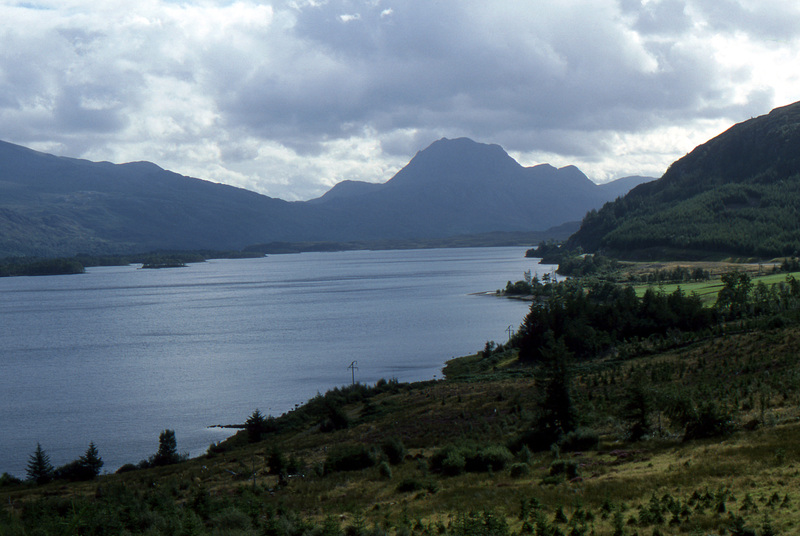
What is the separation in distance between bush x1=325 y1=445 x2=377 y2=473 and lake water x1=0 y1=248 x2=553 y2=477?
1906 cm

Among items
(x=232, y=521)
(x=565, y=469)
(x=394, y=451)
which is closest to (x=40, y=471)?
(x=394, y=451)

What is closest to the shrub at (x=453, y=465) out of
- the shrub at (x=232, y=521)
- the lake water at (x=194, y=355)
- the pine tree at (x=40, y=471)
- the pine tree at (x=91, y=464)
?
the shrub at (x=232, y=521)

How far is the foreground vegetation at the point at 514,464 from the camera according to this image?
18.1m

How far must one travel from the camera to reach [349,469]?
32.3 metres

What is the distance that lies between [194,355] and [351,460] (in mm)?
58019

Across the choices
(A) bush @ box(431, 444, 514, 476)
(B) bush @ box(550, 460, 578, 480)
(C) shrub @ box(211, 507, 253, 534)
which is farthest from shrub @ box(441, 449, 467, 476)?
(C) shrub @ box(211, 507, 253, 534)

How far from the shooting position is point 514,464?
2669 cm

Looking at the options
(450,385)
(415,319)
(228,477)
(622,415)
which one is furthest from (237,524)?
(415,319)

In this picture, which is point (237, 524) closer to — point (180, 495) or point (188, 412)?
point (180, 495)

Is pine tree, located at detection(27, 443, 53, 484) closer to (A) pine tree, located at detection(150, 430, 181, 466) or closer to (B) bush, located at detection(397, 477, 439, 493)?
(A) pine tree, located at detection(150, 430, 181, 466)

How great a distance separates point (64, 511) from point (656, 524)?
2343 centimetres

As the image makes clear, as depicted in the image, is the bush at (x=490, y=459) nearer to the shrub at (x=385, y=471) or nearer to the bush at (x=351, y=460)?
the shrub at (x=385, y=471)

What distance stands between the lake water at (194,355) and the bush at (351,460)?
19059 mm

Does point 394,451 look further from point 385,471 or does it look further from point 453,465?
point 453,465
